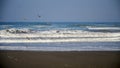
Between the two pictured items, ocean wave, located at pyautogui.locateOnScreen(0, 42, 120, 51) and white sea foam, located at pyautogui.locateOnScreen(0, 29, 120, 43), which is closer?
ocean wave, located at pyautogui.locateOnScreen(0, 42, 120, 51)

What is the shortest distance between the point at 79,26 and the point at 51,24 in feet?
4.36

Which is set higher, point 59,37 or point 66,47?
point 66,47

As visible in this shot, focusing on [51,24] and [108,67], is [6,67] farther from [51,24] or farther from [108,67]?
[51,24]

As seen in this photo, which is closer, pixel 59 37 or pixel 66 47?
pixel 66 47

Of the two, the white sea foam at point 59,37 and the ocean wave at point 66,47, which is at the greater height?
the ocean wave at point 66,47

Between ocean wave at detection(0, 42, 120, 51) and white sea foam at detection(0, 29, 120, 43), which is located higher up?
ocean wave at detection(0, 42, 120, 51)

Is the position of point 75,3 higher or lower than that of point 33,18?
higher

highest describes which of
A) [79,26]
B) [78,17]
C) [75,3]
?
[75,3]

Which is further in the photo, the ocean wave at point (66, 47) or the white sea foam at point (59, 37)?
the white sea foam at point (59, 37)

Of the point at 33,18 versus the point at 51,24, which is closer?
the point at 33,18

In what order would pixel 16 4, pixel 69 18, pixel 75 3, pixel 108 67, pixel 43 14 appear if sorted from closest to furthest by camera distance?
pixel 108 67, pixel 16 4, pixel 75 3, pixel 43 14, pixel 69 18

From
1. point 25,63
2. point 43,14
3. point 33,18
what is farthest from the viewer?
point 43,14

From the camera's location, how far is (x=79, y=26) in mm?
8477

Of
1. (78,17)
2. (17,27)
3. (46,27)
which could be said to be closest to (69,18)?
(78,17)
